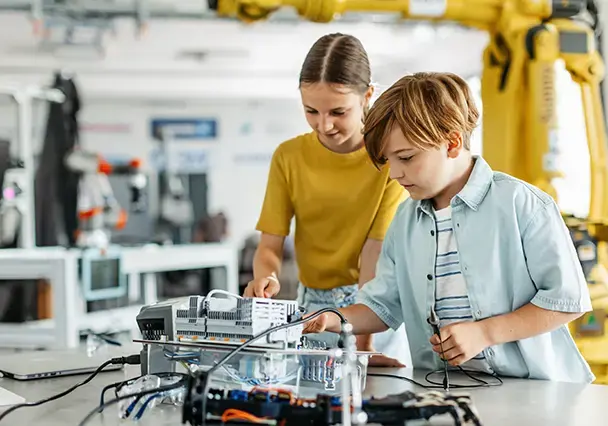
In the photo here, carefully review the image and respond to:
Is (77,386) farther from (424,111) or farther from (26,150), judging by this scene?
(26,150)

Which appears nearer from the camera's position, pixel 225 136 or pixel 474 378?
pixel 474 378

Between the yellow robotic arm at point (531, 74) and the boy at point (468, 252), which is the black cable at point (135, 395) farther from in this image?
the yellow robotic arm at point (531, 74)

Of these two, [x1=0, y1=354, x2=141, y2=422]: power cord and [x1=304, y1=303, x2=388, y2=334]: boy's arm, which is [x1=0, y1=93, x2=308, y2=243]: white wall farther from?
[x1=0, y1=354, x2=141, y2=422]: power cord

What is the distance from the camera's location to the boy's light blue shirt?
1.12m

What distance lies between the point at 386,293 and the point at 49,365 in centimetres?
60

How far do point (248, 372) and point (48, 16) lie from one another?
3180 millimetres

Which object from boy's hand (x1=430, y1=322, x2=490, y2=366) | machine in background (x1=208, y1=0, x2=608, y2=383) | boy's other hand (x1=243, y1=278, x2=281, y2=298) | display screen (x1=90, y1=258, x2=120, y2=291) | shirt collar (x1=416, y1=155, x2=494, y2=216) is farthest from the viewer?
display screen (x1=90, y1=258, x2=120, y2=291)

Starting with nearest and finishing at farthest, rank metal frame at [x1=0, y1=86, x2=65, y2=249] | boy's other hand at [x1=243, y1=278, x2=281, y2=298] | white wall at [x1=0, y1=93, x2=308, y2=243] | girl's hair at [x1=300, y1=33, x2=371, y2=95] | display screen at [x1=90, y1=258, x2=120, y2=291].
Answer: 1. boy's other hand at [x1=243, y1=278, x2=281, y2=298]
2. girl's hair at [x1=300, y1=33, x2=371, y2=95]
3. display screen at [x1=90, y1=258, x2=120, y2=291]
4. metal frame at [x1=0, y1=86, x2=65, y2=249]
5. white wall at [x1=0, y1=93, x2=308, y2=243]

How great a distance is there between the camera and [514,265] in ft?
3.85

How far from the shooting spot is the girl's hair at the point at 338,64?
1.42m

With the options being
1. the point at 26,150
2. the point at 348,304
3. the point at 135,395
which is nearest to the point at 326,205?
the point at 348,304

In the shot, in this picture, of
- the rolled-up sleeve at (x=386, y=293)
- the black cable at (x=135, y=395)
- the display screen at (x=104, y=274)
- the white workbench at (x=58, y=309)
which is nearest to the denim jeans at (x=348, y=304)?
the rolled-up sleeve at (x=386, y=293)

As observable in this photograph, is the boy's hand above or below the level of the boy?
below

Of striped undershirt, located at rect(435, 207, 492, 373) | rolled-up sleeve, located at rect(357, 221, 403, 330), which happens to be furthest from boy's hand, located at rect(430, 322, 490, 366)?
rolled-up sleeve, located at rect(357, 221, 403, 330)
